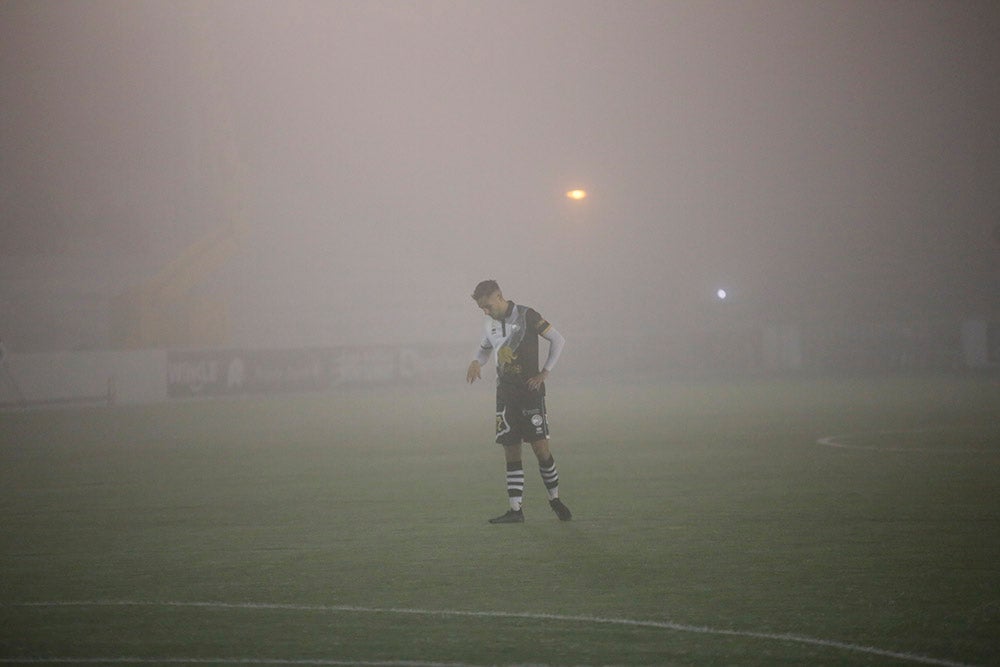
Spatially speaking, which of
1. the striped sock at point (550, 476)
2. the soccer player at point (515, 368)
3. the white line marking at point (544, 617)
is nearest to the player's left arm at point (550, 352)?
the soccer player at point (515, 368)

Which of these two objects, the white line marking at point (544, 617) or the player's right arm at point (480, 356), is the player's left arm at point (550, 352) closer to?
the player's right arm at point (480, 356)

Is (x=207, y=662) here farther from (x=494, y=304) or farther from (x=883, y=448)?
(x=883, y=448)

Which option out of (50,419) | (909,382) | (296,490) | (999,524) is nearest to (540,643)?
(999,524)

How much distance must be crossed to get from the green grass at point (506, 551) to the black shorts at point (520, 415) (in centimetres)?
88

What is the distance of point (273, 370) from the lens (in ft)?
142

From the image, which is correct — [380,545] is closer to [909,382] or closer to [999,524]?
[999,524]

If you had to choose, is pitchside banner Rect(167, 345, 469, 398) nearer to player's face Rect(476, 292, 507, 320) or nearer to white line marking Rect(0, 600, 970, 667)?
player's face Rect(476, 292, 507, 320)

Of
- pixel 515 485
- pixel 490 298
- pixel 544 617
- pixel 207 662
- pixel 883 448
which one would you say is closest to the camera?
pixel 207 662

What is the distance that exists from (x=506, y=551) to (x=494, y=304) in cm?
245

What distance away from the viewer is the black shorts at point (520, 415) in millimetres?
12086

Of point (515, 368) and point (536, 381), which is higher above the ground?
point (515, 368)

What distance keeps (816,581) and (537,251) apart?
62984mm

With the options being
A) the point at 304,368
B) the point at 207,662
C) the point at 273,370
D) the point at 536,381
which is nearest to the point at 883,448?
the point at 536,381

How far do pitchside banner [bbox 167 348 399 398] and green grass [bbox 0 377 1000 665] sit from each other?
17.4 meters
